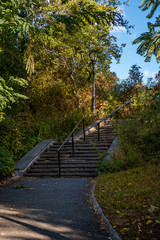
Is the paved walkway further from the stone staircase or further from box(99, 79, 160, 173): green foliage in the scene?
the stone staircase

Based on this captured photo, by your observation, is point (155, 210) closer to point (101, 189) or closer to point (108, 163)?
point (101, 189)

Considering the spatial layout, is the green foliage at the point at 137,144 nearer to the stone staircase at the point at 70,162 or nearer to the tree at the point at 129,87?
the stone staircase at the point at 70,162

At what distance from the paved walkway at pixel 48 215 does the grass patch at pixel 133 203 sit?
33cm

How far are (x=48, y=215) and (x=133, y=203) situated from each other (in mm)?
1694

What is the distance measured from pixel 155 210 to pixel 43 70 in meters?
16.1

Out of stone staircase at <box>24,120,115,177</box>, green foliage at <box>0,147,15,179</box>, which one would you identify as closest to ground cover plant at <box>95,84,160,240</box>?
stone staircase at <box>24,120,115,177</box>

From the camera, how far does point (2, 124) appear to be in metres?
9.31

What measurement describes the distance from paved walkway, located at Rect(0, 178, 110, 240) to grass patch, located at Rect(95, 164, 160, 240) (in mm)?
328

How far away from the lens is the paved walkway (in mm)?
3648

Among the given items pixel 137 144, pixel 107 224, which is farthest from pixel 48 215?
pixel 137 144

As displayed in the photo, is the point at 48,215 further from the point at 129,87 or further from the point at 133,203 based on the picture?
the point at 129,87

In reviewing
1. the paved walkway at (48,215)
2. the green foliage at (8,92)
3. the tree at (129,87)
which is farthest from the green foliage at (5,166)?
the tree at (129,87)

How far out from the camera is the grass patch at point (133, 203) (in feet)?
11.5

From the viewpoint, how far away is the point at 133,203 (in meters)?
4.53
